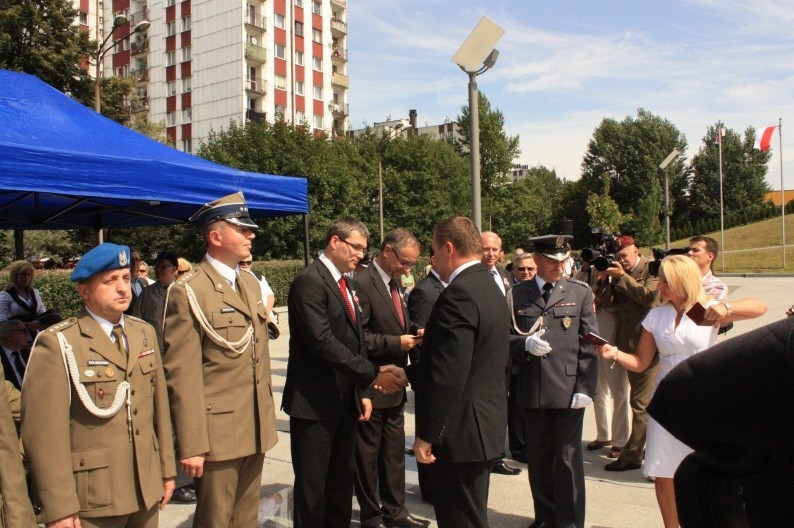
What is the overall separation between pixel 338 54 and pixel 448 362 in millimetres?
53205

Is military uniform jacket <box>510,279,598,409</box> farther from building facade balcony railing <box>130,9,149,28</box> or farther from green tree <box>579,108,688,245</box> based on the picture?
green tree <box>579,108,688,245</box>

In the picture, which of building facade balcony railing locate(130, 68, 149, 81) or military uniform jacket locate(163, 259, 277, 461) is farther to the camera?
building facade balcony railing locate(130, 68, 149, 81)

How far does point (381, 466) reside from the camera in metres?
4.72

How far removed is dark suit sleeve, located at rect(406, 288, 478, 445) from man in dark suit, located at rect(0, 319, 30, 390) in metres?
3.32

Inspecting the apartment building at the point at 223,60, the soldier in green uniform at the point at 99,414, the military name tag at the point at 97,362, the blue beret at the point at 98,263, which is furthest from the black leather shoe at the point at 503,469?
the apartment building at the point at 223,60

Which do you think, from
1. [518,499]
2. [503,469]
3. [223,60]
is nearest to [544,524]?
[518,499]

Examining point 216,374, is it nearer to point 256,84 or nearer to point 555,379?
point 555,379

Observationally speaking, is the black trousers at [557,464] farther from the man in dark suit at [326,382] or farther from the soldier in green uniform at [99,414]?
the soldier in green uniform at [99,414]

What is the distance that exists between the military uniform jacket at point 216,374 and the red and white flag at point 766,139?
4595 cm

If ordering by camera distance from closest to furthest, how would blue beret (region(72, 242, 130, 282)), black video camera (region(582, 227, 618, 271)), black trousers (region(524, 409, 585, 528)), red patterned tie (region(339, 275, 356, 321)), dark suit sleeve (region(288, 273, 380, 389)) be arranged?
blue beret (region(72, 242, 130, 282)), dark suit sleeve (region(288, 273, 380, 389)), red patterned tie (region(339, 275, 356, 321)), black trousers (region(524, 409, 585, 528)), black video camera (region(582, 227, 618, 271))

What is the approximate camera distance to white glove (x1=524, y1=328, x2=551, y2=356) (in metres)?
4.09

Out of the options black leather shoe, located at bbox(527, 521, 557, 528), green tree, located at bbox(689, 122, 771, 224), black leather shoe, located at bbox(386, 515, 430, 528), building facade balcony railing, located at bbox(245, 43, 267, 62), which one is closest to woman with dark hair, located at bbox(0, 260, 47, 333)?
black leather shoe, located at bbox(386, 515, 430, 528)

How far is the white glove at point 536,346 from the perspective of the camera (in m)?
4.09

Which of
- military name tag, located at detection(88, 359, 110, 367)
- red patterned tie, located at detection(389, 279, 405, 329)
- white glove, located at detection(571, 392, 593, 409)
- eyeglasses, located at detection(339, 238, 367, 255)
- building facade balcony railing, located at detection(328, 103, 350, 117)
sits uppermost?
building facade balcony railing, located at detection(328, 103, 350, 117)
